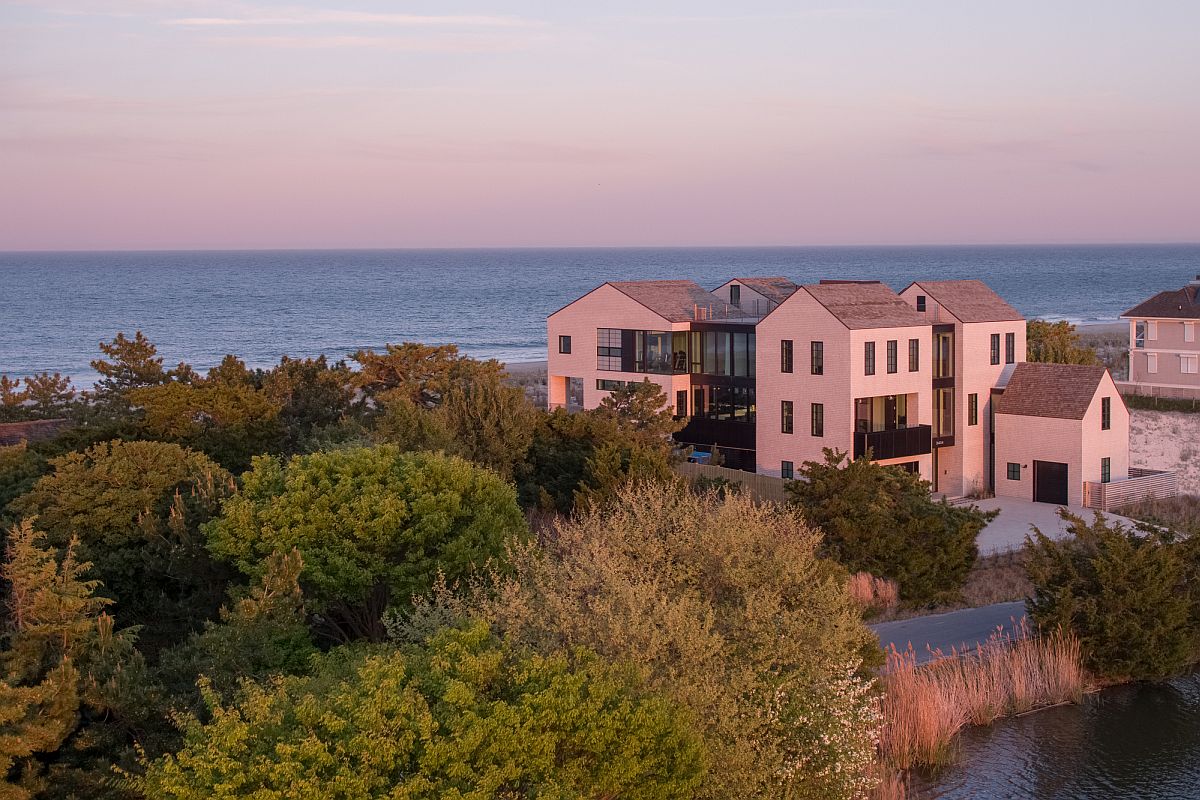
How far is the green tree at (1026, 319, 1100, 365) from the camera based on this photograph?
5447cm

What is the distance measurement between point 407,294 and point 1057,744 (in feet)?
549

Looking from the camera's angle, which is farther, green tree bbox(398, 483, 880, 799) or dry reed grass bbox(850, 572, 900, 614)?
dry reed grass bbox(850, 572, 900, 614)

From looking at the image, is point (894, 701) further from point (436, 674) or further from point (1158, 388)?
point (1158, 388)

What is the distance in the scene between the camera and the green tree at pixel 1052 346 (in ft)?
179

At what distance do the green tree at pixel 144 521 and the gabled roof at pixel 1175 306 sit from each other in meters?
41.4

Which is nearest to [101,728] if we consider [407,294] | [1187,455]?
[1187,455]

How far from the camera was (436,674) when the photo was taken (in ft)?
49.5

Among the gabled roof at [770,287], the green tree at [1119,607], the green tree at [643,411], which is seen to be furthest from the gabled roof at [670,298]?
the green tree at [1119,607]

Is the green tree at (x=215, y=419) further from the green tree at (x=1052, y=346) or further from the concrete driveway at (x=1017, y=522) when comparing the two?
the green tree at (x=1052, y=346)

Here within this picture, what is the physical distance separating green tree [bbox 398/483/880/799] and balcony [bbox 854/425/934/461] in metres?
20.5

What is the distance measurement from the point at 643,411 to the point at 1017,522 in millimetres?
11592

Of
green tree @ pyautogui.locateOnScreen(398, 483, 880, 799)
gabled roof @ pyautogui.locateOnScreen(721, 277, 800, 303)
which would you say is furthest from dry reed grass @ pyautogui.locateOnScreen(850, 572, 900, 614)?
gabled roof @ pyautogui.locateOnScreen(721, 277, 800, 303)

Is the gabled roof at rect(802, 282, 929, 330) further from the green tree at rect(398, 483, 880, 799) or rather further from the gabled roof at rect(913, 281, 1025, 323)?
the green tree at rect(398, 483, 880, 799)

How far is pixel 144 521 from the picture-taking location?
1079 inches
